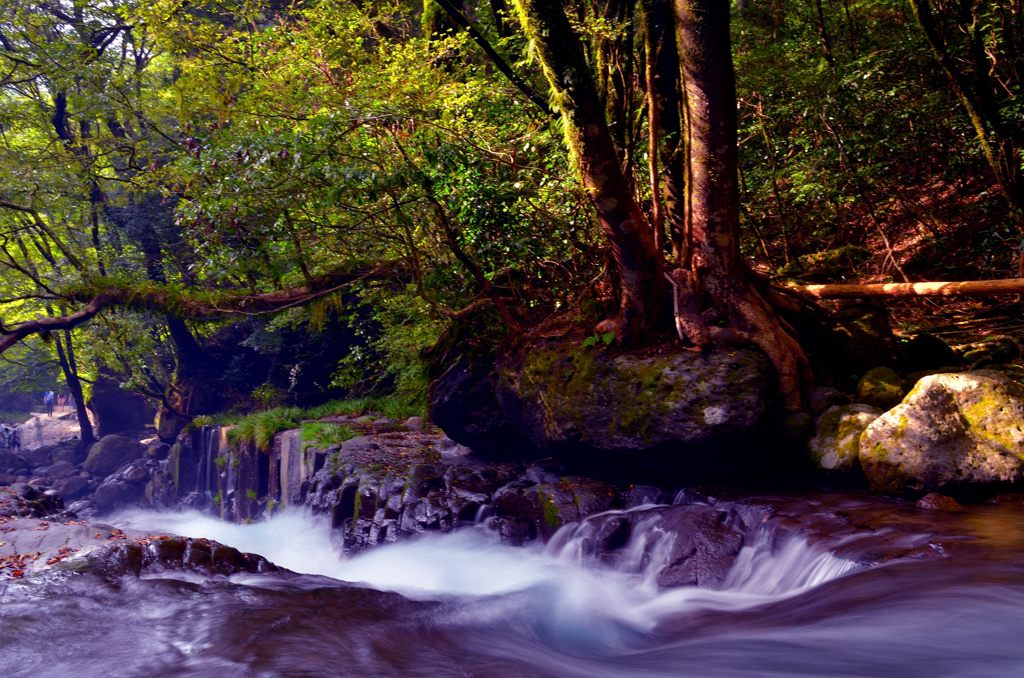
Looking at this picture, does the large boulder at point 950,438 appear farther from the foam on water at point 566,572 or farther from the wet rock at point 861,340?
the wet rock at point 861,340

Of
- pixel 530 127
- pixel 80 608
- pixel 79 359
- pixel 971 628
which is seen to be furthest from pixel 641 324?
pixel 79 359

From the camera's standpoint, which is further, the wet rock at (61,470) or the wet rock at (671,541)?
the wet rock at (61,470)

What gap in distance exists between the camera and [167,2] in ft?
41.7

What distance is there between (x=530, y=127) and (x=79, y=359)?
62.8 feet

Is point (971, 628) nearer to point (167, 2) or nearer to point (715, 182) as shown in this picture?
point (715, 182)

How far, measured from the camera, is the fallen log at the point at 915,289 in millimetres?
7094

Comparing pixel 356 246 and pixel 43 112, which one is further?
pixel 43 112

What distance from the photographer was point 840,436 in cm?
714

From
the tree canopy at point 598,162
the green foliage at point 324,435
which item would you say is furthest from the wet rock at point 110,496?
the green foliage at point 324,435

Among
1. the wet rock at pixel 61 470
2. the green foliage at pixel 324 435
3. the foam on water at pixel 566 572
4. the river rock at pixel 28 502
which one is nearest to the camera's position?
the foam on water at pixel 566 572

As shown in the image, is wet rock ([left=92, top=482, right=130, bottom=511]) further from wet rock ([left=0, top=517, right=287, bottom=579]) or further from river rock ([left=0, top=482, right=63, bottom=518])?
wet rock ([left=0, top=517, right=287, bottom=579])

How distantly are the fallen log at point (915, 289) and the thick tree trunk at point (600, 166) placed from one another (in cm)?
181

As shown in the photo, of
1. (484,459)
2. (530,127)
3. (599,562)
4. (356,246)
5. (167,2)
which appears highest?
(167,2)

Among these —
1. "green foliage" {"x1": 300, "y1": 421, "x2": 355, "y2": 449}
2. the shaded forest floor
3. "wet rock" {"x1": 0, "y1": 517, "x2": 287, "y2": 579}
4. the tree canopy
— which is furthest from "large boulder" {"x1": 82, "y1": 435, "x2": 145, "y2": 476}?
the shaded forest floor
